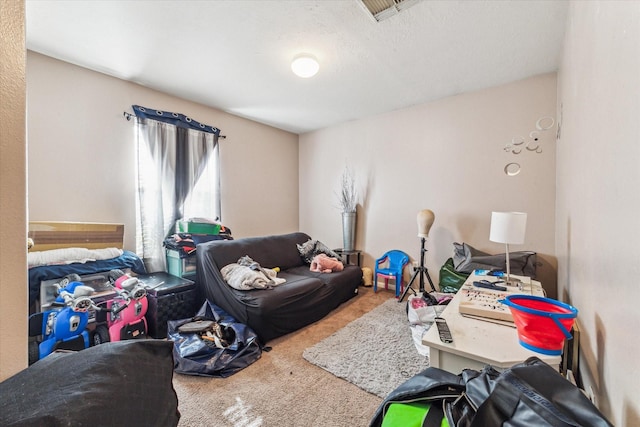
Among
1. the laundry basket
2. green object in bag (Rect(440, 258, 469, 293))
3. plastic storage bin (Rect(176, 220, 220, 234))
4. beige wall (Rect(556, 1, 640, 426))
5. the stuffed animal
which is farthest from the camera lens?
the stuffed animal

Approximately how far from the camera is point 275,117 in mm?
3912

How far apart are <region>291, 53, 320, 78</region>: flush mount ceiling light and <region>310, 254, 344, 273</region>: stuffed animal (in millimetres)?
2112

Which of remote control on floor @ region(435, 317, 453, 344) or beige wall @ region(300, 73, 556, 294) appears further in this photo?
beige wall @ region(300, 73, 556, 294)

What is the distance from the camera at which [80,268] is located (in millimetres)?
2186

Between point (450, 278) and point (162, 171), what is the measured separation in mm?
3492

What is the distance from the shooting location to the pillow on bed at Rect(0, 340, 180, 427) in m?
0.55

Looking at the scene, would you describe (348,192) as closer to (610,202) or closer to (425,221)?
(425,221)

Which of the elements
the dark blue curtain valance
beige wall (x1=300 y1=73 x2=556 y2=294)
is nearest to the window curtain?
the dark blue curtain valance

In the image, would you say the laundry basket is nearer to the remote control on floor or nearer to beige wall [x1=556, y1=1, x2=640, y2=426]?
beige wall [x1=556, y1=1, x2=640, y2=426]

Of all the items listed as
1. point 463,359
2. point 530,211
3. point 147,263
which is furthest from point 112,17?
point 530,211

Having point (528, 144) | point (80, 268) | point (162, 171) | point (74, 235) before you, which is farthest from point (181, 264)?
point (528, 144)

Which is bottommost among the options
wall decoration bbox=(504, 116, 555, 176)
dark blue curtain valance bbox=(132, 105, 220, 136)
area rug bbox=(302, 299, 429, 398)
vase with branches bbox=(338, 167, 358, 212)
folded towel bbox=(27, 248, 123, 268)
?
area rug bbox=(302, 299, 429, 398)

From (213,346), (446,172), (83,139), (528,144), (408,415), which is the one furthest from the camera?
(446,172)

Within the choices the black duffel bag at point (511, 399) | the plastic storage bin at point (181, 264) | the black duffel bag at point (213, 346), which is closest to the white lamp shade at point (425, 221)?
the black duffel bag at point (213, 346)
